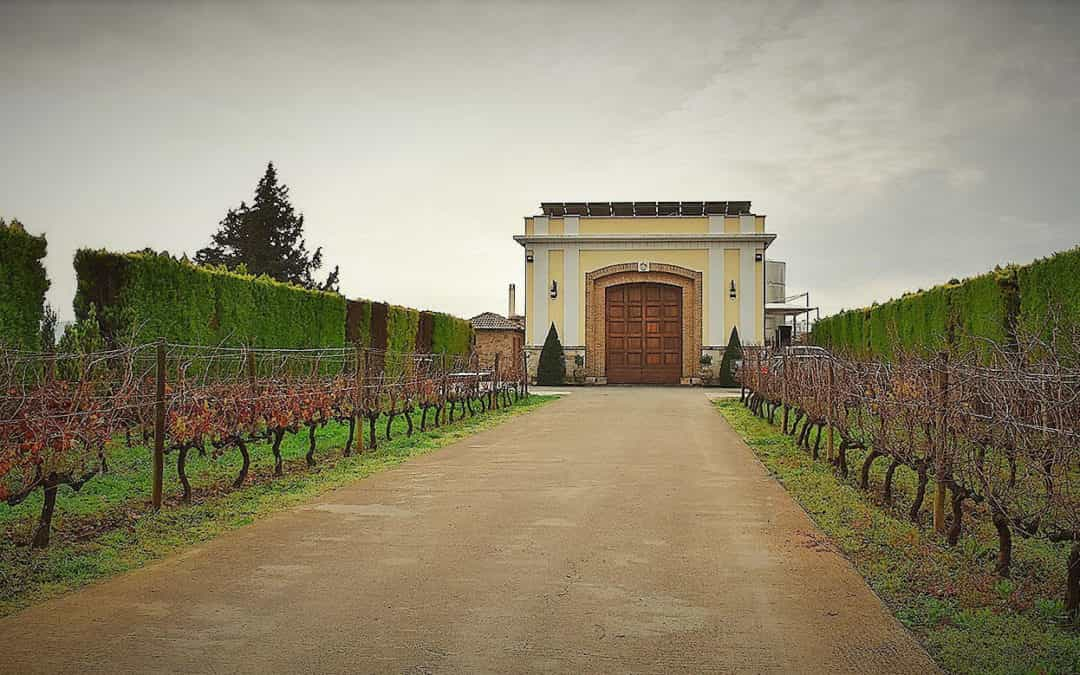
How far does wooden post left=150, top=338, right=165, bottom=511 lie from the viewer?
20.6ft

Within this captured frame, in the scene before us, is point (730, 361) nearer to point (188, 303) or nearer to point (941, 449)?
point (188, 303)

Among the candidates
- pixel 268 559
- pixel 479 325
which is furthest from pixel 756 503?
pixel 479 325

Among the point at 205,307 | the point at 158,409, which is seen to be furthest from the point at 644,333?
the point at 158,409

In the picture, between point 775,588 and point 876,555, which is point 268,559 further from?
point 876,555

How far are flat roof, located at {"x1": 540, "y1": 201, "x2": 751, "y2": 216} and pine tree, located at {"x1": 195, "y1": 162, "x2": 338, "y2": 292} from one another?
608 inches

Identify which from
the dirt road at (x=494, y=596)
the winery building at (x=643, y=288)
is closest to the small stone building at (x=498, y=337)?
the winery building at (x=643, y=288)

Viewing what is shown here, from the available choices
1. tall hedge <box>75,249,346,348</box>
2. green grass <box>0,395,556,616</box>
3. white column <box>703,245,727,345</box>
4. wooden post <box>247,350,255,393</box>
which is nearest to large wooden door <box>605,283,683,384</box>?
white column <box>703,245,727,345</box>

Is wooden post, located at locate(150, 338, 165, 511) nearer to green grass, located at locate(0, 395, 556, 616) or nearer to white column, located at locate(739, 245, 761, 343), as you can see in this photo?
green grass, located at locate(0, 395, 556, 616)

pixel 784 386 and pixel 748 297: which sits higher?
pixel 748 297

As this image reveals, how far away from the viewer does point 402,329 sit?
18984 millimetres

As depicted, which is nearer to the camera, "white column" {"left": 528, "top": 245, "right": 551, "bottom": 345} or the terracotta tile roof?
"white column" {"left": 528, "top": 245, "right": 551, "bottom": 345}

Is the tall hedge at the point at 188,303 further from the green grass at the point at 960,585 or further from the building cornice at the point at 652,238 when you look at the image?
the building cornice at the point at 652,238

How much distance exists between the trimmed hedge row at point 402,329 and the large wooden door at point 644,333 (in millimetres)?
6537

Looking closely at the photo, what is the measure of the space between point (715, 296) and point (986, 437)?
2344 centimetres
